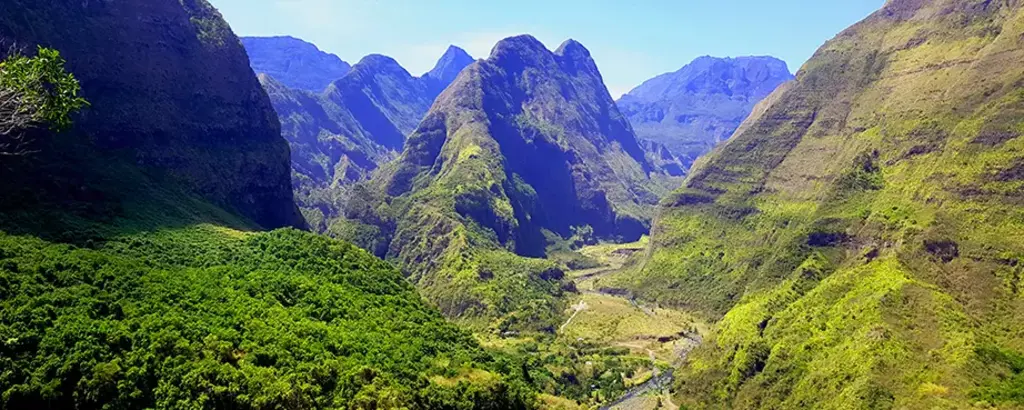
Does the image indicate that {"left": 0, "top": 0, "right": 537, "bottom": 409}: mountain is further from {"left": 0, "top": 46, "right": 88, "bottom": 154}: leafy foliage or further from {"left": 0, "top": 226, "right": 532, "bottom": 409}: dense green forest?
{"left": 0, "top": 46, "right": 88, "bottom": 154}: leafy foliage

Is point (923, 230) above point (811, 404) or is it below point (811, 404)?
above

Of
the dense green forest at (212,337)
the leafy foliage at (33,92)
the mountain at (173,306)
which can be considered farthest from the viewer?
the mountain at (173,306)

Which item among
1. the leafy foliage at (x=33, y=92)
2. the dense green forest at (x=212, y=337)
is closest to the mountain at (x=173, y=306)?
the dense green forest at (x=212, y=337)

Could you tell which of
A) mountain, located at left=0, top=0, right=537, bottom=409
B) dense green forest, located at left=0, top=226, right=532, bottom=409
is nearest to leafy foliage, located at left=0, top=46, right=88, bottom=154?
mountain, located at left=0, top=0, right=537, bottom=409

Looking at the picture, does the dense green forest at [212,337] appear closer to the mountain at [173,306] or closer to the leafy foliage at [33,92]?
the mountain at [173,306]

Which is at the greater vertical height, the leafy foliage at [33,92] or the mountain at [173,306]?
the leafy foliage at [33,92]

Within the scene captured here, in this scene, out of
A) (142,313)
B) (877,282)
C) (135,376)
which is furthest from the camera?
(877,282)

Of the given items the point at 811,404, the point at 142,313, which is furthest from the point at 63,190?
the point at 811,404

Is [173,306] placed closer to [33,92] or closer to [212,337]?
[212,337]

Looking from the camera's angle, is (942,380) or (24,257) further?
(942,380)

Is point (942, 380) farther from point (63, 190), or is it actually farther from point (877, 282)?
Result: point (63, 190)
